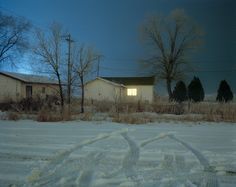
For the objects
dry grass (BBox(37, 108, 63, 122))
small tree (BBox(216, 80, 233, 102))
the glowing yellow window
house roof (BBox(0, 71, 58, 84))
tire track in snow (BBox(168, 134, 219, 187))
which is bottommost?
tire track in snow (BBox(168, 134, 219, 187))

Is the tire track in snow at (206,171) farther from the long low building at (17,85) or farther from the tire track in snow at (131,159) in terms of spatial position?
the long low building at (17,85)

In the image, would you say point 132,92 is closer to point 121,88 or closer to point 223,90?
point 121,88

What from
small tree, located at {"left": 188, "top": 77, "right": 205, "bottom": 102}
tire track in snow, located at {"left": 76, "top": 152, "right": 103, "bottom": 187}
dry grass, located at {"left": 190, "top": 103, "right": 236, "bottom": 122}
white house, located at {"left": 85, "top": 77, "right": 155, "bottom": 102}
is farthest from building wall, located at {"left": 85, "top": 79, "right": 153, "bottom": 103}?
tire track in snow, located at {"left": 76, "top": 152, "right": 103, "bottom": 187}

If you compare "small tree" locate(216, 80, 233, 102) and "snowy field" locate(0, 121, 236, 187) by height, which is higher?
"small tree" locate(216, 80, 233, 102)

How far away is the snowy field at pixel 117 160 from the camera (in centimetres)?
443

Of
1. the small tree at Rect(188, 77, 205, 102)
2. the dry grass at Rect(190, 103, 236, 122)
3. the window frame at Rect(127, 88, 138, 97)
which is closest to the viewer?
the dry grass at Rect(190, 103, 236, 122)

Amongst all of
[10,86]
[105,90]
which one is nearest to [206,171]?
[10,86]

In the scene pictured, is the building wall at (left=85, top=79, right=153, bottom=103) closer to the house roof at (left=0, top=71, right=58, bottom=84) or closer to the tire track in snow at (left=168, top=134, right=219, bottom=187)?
the house roof at (left=0, top=71, right=58, bottom=84)

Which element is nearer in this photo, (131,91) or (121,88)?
(121,88)

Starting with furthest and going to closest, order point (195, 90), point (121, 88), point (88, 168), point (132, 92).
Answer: point (132, 92)
point (121, 88)
point (195, 90)
point (88, 168)

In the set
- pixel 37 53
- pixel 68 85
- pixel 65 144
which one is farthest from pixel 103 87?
pixel 65 144

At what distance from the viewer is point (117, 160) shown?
223 inches

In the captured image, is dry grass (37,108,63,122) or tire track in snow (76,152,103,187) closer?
tire track in snow (76,152,103,187)

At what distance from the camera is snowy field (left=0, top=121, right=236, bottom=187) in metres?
4.43
